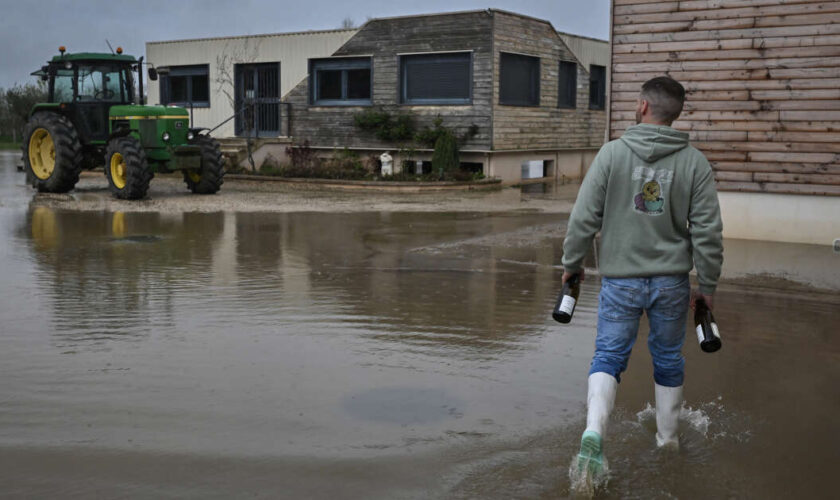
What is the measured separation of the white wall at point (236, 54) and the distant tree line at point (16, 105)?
Result: 52.6 ft

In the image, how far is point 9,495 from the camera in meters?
4.01

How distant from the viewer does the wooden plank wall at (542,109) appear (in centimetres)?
2320

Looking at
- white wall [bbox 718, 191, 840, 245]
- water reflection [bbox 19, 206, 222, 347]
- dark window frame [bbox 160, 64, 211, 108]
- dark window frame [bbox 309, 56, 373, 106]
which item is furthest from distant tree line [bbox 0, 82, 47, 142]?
white wall [bbox 718, 191, 840, 245]

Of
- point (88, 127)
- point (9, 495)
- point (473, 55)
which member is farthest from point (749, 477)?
point (473, 55)

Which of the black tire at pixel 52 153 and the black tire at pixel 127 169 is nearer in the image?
the black tire at pixel 127 169

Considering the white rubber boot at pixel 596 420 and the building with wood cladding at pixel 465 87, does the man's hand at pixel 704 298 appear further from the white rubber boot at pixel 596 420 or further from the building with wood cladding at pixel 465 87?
the building with wood cladding at pixel 465 87

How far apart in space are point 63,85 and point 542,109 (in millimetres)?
12311

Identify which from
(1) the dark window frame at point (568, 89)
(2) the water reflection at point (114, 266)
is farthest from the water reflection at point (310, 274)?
(1) the dark window frame at point (568, 89)

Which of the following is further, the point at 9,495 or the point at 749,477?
the point at 749,477

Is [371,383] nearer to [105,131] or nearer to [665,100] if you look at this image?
[665,100]

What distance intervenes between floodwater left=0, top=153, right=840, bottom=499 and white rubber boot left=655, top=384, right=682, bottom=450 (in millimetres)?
81

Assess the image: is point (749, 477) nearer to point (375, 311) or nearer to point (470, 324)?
point (470, 324)

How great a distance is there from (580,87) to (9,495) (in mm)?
24976

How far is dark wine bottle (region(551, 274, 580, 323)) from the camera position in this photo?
438cm
